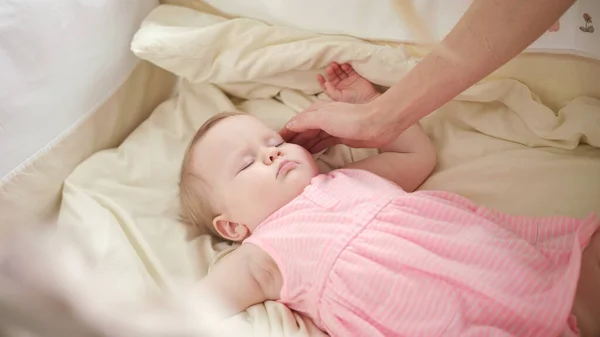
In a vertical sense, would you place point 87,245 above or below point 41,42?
below

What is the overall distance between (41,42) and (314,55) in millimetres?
475

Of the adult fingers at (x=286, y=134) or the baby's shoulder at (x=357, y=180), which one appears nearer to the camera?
the baby's shoulder at (x=357, y=180)

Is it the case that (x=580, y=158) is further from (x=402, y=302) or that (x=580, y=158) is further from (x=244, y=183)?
(x=244, y=183)

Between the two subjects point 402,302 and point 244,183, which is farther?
point 244,183

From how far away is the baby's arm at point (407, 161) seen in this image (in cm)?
103

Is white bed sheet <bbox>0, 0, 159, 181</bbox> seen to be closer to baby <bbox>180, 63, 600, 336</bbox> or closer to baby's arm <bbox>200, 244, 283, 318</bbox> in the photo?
baby <bbox>180, 63, 600, 336</bbox>

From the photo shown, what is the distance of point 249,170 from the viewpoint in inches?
38.0

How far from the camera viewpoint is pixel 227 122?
102 centimetres

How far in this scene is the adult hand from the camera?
913mm

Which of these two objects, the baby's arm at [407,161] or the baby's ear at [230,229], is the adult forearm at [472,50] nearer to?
the baby's arm at [407,161]

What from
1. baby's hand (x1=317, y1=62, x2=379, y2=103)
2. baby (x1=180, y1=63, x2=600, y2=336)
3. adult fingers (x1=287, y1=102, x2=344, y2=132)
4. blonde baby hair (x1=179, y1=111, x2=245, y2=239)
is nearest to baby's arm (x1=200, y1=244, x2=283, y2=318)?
baby (x1=180, y1=63, x2=600, y2=336)

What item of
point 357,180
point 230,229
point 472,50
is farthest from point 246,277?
point 472,50

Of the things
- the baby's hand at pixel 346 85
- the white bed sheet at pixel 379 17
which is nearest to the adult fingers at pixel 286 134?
the baby's hand at pixel 346 85

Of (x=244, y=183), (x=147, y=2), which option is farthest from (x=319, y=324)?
(x=147, y=2)
